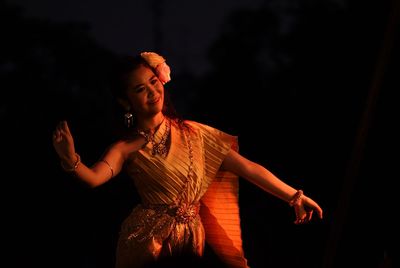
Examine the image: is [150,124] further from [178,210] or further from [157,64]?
[178,210]

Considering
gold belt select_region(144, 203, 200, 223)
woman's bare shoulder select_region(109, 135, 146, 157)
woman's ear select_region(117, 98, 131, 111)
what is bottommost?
gold belt select_region(144, 203, 200, 223)

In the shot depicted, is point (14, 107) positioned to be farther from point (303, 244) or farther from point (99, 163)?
point (303, 244)

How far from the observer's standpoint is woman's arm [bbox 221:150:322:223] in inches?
115

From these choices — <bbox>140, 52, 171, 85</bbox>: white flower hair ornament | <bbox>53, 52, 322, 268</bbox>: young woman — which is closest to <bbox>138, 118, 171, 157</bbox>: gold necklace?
<bbox>53, 52, 322, 268</bbox>: young woman

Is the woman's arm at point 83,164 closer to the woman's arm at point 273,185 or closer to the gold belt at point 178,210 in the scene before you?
the gold belt at point 178,210

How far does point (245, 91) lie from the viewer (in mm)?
4254

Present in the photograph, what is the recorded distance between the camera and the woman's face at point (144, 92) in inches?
113

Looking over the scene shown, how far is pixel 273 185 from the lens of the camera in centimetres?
293

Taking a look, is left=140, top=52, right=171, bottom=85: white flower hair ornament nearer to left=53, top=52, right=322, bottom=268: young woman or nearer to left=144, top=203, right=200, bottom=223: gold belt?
left=53, top=52, right=322, bottom=268: young woman

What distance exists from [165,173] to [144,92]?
40cm

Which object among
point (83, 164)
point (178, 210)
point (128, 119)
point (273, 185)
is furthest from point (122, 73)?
point (273, 185)

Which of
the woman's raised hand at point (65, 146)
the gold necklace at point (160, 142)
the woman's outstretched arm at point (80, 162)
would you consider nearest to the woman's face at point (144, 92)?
the gold necklace at point (160, 142)

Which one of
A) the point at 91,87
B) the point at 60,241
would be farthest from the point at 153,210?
the point at 91,87

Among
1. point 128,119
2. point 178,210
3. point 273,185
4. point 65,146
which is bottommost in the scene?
point 178,210
